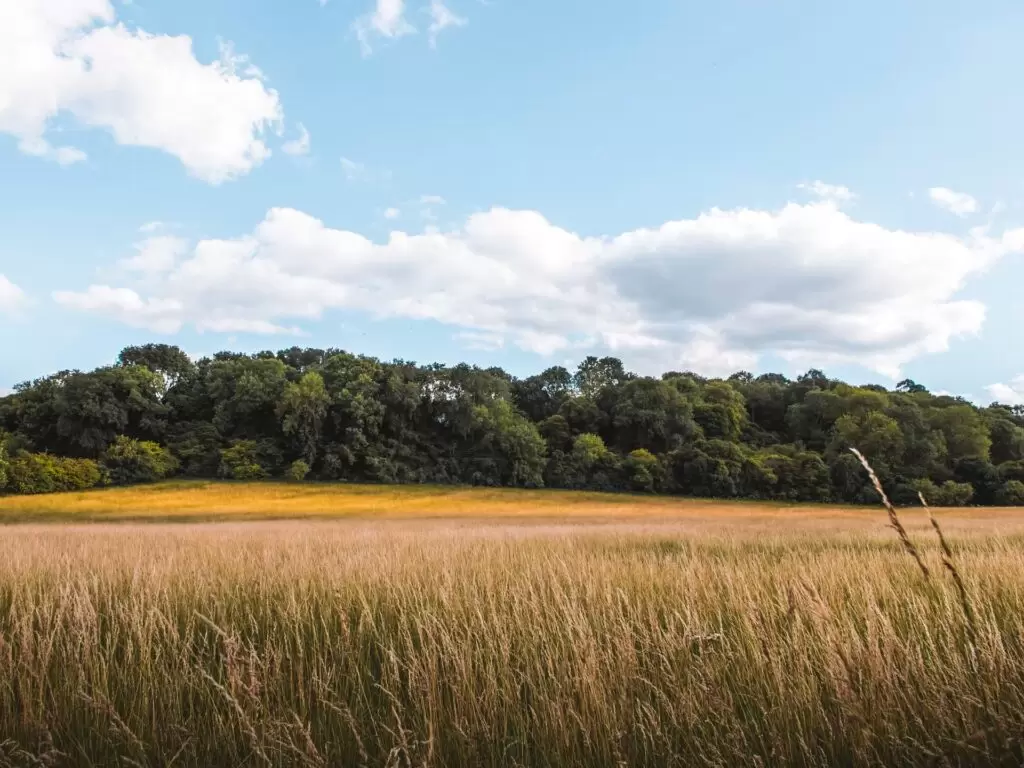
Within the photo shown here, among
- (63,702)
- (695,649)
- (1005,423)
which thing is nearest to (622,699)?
(695,649)

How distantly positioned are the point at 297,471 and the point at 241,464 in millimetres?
4724

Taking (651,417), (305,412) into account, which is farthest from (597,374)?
(305,412)

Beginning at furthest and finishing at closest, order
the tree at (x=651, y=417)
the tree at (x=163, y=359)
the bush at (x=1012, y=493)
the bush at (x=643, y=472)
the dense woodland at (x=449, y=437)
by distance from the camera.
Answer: the tree at (x=163, y=359) → the tree at (x=651, y=417) → the bush at (x=643, y=472) → the bush at (x=1012, y=493) → the dense woodland at (x=449, y=437)

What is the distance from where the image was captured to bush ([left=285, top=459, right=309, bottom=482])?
5238cm

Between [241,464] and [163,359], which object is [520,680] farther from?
[163,359]

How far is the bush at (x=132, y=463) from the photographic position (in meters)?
49.7

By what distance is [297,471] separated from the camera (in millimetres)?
52375

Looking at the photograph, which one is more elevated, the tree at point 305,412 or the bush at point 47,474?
the tree at point 305,412

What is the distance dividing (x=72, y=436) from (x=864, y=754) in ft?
209

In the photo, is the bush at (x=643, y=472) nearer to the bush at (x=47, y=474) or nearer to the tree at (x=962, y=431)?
the tree at (x=962, y=431)

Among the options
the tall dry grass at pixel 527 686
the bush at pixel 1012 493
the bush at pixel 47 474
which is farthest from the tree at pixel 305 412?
the bush at pixel 1012 493

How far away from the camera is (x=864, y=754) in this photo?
8.34 ft

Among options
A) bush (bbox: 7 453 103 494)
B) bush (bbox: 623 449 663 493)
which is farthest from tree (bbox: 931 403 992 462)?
bush (bbox: 7 453 103 494)

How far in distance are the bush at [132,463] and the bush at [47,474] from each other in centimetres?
144
